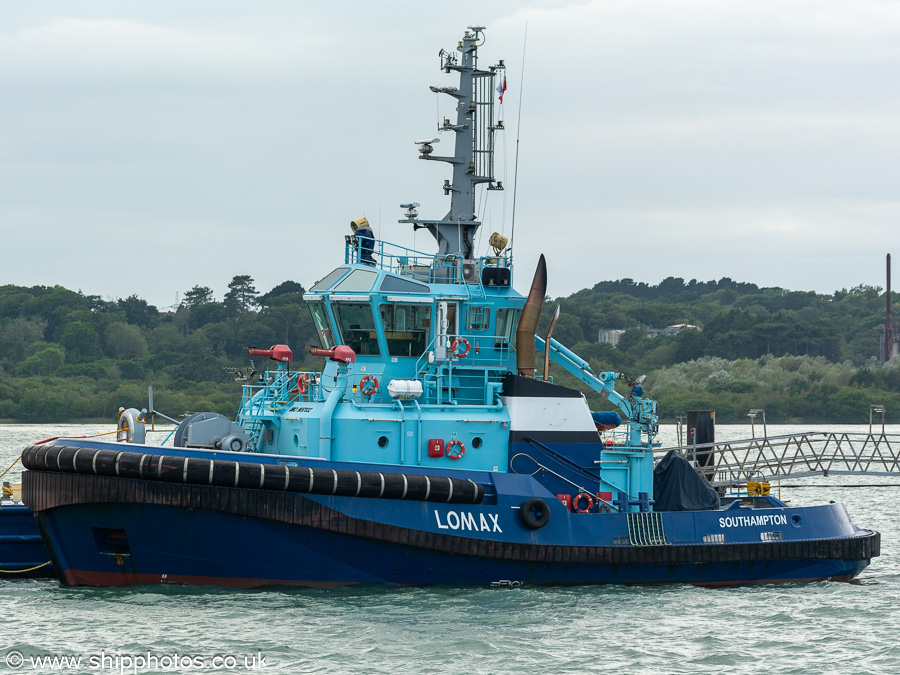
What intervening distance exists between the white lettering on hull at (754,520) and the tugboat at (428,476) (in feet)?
0.09

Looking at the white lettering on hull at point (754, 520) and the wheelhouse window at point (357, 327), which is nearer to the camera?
the wheelhouse window at point (357, 327)

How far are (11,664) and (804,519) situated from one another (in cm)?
1090

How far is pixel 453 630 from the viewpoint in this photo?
13680 millimetres

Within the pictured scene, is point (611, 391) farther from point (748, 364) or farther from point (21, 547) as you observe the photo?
point (748, 364)

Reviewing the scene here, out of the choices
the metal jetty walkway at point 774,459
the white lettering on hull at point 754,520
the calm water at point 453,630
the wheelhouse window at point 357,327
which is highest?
the wheelhouse window at point 357,327

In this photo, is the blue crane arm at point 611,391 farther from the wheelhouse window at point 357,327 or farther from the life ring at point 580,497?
the wheelhouse window at point 357,327

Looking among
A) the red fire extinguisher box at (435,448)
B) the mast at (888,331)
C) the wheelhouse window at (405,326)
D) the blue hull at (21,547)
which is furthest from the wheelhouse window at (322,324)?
the mast at (888,331)

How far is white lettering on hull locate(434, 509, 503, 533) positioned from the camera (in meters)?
15.2

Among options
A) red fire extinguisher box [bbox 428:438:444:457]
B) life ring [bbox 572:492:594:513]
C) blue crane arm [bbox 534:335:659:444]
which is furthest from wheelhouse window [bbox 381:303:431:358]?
life ring [bbox 572:492:594:513]

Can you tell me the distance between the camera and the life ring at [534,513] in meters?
15.5

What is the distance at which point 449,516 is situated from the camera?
1526 centimetres

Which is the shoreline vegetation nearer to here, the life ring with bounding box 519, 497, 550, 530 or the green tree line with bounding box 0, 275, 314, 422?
the green tree line with bounding box 0, 275, 314, 422

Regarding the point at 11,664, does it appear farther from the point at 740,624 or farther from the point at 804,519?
the point at 804,519

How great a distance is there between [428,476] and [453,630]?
229 cm
